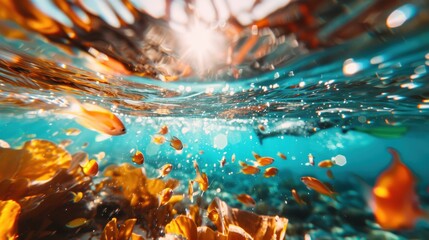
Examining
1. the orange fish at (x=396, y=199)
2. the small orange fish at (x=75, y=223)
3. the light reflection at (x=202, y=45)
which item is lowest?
the small orange fish at (x=75, y=223)

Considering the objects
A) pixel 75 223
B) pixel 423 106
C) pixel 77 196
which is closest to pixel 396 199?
pixel 75 223

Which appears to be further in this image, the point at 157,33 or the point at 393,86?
the point at 393,86

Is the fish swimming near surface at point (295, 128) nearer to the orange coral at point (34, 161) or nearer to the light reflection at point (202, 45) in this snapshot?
the light reflection at point (202, 45)

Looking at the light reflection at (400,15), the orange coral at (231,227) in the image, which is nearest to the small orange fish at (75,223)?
the orange coral at (231,227)

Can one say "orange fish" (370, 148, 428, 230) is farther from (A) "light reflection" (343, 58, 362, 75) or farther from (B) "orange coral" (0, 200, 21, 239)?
(B) "orange coral" (0, 200, 21, 239)

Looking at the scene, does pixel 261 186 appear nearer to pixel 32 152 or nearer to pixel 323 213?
pixel 323 213

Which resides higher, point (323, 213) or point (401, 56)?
point (401, 56)

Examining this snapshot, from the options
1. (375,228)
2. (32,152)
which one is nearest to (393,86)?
(375,228)
